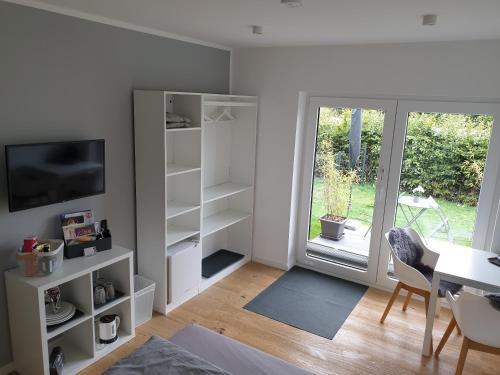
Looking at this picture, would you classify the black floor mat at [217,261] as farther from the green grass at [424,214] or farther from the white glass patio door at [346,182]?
the green grass at [424,214]

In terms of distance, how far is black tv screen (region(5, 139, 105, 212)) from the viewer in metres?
2.37

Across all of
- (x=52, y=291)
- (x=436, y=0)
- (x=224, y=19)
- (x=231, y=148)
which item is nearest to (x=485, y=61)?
(x=436, y=0)

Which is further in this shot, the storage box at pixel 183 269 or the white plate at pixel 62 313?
the storage box at pixel 183 269

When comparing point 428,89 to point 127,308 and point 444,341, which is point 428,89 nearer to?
point 444,341

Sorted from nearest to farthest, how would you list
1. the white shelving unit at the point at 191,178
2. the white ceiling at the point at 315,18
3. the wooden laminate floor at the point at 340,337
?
the white ceiling at the point at 315,18 < the wooden laminate floor at the point at 340,337 < the white shelving unit at the point at 191,178

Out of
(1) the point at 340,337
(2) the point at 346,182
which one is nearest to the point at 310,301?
(1) the point at 340,337

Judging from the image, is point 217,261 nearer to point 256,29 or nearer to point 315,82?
point 315,82

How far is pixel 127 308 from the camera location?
301 centimetres

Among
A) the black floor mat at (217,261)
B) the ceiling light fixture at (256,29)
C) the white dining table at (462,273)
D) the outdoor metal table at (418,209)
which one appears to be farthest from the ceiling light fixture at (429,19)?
the black floor mat at (217,261)

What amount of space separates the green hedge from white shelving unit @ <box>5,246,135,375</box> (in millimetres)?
2455

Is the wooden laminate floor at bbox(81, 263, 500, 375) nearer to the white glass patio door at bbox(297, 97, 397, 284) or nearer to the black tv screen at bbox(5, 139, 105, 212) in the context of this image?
the white glass patio door at bbox(297, 97, 397, 284)

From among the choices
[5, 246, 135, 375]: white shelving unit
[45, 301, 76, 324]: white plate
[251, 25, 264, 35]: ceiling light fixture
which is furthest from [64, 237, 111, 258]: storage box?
[251, 25, 264, 35]: ceiling light fixture

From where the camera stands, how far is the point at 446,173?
3521mm

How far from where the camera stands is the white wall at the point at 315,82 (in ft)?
10.5
